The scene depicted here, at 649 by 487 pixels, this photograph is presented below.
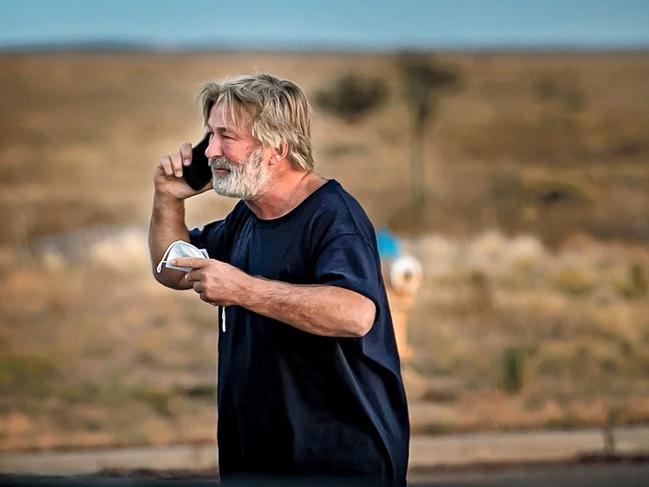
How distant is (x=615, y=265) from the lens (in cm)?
1507

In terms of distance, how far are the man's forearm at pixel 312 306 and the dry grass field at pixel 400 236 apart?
17.8ft

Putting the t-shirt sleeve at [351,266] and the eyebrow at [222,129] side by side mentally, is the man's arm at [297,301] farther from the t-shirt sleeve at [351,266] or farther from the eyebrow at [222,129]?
the eyebrow at [222,129]

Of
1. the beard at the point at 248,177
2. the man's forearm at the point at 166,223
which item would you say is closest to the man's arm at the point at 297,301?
the beard at the point at 248,177

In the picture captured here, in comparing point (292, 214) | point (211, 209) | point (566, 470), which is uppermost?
point (211, 209)

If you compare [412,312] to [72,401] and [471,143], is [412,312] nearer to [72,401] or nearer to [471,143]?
[72,401]

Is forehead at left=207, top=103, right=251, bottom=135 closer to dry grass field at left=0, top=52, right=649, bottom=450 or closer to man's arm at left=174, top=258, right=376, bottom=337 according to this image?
man's arm at left=174, top=258, right=376, bottom=337

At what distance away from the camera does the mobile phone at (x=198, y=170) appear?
3.57 metres

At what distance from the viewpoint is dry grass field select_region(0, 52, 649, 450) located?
960cm

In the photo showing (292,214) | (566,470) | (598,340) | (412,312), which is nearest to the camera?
(292,214)

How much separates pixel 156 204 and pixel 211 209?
1223 cm

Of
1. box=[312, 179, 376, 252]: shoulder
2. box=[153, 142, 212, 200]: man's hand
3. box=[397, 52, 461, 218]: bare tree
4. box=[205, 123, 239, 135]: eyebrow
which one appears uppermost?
box=[397, 52, 461, 218]: bare tree

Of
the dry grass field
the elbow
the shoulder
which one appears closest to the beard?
the shoulder

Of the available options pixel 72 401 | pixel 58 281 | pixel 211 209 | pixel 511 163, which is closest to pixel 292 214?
pixel 72 401

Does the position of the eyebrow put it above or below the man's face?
above
